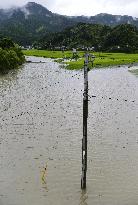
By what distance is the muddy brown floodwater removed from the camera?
2444 centimetres

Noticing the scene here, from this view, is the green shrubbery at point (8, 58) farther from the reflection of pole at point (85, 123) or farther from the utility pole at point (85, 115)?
the reflection of pole at point (85, 123)

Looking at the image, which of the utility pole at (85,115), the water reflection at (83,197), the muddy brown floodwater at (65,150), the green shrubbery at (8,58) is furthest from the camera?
the green shrubbery at (8,58)

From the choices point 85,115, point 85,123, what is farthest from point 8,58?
point 85,123

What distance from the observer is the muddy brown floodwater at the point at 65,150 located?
24438 mm

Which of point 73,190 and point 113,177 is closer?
point 73,190

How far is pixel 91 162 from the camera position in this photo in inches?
1169

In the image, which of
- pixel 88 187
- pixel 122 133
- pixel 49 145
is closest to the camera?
pixel 88 187

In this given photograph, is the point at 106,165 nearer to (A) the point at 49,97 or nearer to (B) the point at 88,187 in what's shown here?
(B) the point at 88,187

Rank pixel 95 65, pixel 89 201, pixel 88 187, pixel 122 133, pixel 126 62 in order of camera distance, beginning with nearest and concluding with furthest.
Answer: pixel 89 201, pixel 88 187, pixel 122 133, pixel 95 65, pixel 126 62

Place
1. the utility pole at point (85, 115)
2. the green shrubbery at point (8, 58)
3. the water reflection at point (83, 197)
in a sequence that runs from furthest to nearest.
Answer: the green shrubbery at point (8, 58) < the water reflection at point (83, 197) < the utility pole at point (85, 115)

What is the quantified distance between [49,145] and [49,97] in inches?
1109

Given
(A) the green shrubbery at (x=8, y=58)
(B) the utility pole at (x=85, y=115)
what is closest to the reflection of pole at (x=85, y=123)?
(B) the utility pole at (x=85, y=115)

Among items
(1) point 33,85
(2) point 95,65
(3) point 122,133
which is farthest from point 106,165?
(2) point 95,65

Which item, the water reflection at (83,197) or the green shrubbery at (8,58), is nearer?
the water reflection at (83,197)
